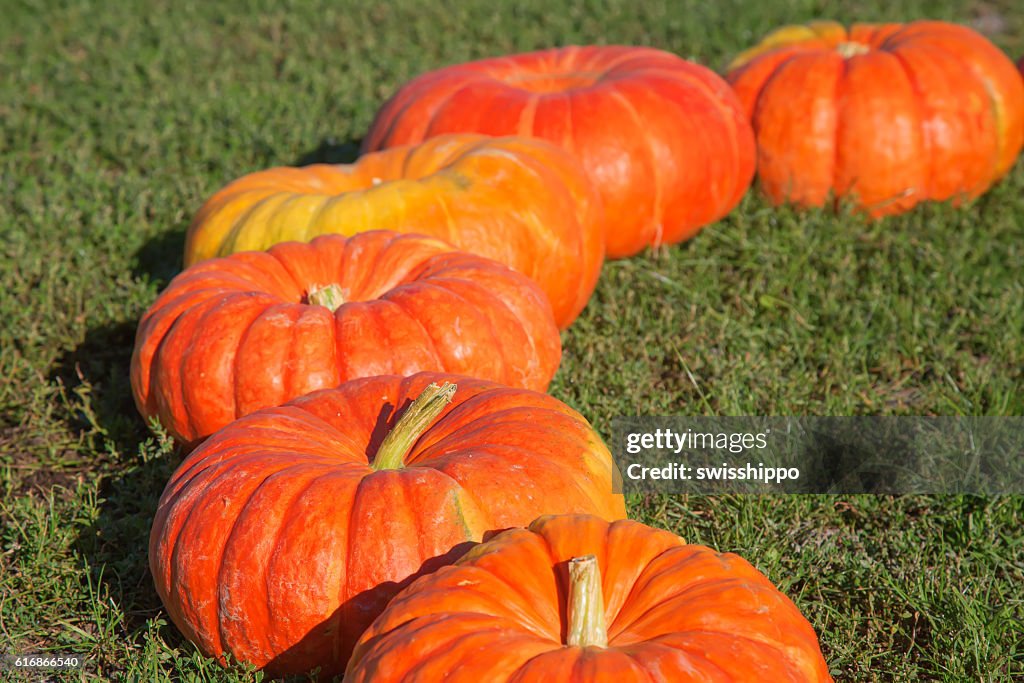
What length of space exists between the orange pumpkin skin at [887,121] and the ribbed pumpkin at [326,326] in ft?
6.80

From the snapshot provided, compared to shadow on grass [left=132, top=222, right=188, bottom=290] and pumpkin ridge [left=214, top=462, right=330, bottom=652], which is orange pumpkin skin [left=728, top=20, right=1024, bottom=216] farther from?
pumpkin ridge [left=214, top=462, right=330, bottom=652]

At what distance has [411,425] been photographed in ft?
9.18

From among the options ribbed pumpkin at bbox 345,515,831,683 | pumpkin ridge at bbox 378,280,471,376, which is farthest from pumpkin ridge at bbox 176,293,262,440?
ribbed pumpkin at bbox 345,515,831,683

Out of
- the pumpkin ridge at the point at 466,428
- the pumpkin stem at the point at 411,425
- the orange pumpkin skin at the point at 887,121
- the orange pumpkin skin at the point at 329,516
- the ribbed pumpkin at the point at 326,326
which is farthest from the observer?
the orange pumpkin skin at the point at 887,121

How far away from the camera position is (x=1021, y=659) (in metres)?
2.93

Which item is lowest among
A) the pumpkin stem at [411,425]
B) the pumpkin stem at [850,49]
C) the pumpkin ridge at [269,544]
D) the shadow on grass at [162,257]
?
the shadow on grass at [162,257]

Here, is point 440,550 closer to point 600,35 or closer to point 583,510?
point 583,510

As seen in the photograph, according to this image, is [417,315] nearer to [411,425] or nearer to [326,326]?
[326,326]

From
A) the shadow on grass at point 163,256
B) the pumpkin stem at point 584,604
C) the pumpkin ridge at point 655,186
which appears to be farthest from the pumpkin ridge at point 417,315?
the shadow on grass at point 163,256

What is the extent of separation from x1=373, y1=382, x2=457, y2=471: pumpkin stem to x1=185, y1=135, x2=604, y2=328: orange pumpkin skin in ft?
4.50

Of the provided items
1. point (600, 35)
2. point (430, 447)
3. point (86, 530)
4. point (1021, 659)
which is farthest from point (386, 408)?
point (600, 35)

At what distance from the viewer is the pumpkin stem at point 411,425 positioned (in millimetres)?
2768

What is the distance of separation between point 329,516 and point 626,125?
2648 millimetres

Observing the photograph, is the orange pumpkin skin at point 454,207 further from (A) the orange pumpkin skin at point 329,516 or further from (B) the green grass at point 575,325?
(A) the orange pumpkin skin at point 329,516
